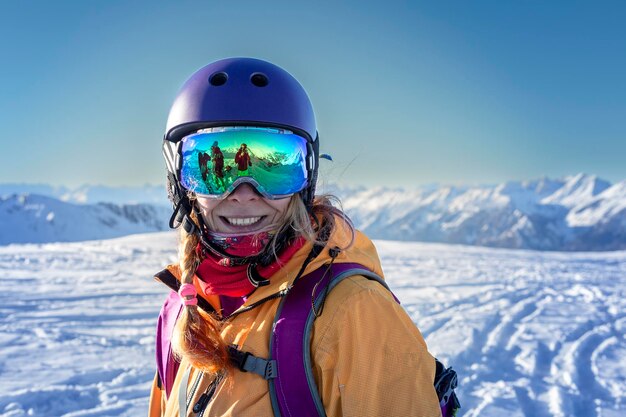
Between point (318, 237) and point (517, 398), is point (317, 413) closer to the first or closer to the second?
point (318, 237)

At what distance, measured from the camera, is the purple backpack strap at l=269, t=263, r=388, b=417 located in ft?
4.57

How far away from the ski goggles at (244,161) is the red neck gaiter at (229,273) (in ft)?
0.87

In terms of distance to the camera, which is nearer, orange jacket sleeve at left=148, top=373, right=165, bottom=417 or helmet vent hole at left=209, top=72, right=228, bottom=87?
helmet vent hole at left=209, top=72, right=228, bottom=87

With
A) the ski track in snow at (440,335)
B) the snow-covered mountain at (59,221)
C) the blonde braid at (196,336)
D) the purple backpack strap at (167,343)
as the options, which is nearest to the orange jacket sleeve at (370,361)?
the blonde braid at (196,336)

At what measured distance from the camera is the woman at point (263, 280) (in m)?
1.38

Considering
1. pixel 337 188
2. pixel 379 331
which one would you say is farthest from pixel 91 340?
pixel 379 331

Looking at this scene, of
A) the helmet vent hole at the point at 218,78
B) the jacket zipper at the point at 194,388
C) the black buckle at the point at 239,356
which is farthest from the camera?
the helmet vent hole at the point at 218,78

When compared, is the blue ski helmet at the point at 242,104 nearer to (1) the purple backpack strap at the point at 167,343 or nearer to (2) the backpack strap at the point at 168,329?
(2) the backpack strap at the point at 168,329

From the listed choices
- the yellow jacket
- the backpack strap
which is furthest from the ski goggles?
the yellow jacket

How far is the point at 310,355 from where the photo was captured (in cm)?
144

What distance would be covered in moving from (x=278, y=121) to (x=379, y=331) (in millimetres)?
1000

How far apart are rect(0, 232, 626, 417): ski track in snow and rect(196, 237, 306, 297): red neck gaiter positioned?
2.61 m

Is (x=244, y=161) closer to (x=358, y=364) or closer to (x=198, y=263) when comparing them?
(x=198, y=263)

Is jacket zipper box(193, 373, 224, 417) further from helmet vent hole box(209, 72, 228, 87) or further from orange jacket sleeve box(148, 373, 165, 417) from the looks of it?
helmet vent hole box(209, 72, 228, 87)
